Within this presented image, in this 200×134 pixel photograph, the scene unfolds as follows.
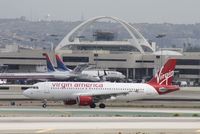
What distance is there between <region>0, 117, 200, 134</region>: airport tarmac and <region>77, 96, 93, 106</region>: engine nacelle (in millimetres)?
20536

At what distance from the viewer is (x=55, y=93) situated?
74.1m

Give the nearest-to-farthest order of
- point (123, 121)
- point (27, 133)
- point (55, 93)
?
1. point (27, 133)
2. point (123, 121)
3. point (55, 93)

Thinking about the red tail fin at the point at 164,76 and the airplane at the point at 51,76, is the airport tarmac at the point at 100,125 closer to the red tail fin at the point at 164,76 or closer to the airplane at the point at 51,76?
the red tail fin at the point at 164,76

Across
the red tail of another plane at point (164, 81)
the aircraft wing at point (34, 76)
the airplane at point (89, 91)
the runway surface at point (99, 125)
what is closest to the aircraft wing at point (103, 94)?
the airplane at point (89, 91)

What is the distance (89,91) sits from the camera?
248 ft

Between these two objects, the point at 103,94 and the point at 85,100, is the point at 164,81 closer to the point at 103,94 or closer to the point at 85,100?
the point at 103,94

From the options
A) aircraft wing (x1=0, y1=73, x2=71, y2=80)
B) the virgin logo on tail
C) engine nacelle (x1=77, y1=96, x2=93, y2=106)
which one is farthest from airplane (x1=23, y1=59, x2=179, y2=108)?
aircraft wing (x1=0, y1=73, x2=71, y2=80)

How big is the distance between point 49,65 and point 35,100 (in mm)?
92287

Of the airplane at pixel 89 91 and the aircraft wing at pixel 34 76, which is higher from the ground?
the airplane at pixel 89 91

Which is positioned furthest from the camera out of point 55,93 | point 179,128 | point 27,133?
point 55,93

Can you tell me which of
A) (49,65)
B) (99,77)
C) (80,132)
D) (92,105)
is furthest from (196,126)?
(49,65)

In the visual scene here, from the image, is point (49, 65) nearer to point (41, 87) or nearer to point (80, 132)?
point (41, 87)

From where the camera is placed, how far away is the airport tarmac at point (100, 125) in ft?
138

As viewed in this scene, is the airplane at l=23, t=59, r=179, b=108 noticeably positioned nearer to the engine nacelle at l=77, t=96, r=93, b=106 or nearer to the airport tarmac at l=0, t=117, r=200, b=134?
the engine nacelle at l=77, t=96, r=93, b=106
